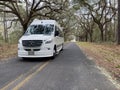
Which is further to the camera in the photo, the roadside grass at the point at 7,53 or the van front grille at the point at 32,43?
the roadside grass at the point at 7,53

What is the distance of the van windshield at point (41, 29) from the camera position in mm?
15092

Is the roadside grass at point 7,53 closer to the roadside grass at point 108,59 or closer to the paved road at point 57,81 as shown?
the roadside grass at point 108,59

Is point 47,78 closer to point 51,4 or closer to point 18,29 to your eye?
point 51,4

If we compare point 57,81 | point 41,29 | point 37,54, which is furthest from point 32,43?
point 57,81

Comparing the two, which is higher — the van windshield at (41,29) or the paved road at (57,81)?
the van windshield at (41,29)

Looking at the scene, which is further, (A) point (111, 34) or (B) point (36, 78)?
(A) point (111, 34)

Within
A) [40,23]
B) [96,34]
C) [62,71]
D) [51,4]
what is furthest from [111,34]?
[62,71]

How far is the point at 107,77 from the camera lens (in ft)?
28.5

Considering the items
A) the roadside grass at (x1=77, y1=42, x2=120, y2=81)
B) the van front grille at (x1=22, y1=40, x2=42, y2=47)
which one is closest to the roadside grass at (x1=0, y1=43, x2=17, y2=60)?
the van front grille at (x1=22, y1=40, x2=42, y2=47)

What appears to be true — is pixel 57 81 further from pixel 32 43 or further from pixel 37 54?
pixel 32 43

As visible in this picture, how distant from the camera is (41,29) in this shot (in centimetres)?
1535

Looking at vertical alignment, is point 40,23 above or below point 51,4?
below

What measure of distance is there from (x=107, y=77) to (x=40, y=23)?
8464 millimetres

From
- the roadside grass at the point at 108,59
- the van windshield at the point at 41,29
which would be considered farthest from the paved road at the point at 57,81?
the van windshield at the point at 41,29
